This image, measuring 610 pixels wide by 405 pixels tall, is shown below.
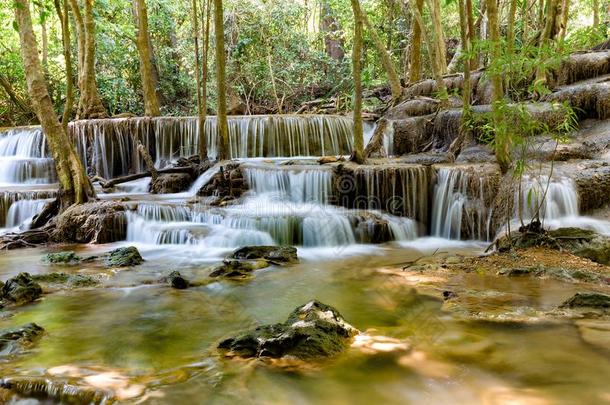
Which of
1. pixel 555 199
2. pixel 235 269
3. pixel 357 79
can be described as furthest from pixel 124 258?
pixel 555 199

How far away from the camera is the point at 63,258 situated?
7.29 meters

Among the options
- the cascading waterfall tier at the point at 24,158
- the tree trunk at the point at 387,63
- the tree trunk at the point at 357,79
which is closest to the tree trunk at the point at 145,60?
the cascading waterfall tier at the point at 24,158

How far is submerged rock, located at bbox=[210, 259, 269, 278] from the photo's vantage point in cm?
642

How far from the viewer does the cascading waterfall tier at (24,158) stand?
13.5m

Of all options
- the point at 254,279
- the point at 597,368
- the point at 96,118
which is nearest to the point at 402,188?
the point at 254,279

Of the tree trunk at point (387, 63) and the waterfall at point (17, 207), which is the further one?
the tree trunk at point (387, 63)

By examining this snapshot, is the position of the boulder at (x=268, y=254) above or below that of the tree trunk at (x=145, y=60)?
below

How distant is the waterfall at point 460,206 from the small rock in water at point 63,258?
→ 6.53 m

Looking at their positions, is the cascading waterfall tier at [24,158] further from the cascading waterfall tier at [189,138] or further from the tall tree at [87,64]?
the tall tree at [87,64]

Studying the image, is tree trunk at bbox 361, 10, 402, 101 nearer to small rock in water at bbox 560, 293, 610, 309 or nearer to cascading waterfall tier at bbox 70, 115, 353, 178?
cascading waterfall tier at bbox 70, 115, 353, 178

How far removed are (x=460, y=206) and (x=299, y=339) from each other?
248 inches

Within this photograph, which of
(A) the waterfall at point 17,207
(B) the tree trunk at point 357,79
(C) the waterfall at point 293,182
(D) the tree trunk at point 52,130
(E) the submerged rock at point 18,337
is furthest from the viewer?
(B) the tree trunk at point 357,79

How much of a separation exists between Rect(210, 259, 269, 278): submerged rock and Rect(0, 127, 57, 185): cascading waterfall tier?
9509 mm

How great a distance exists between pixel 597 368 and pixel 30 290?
18.0 ft
